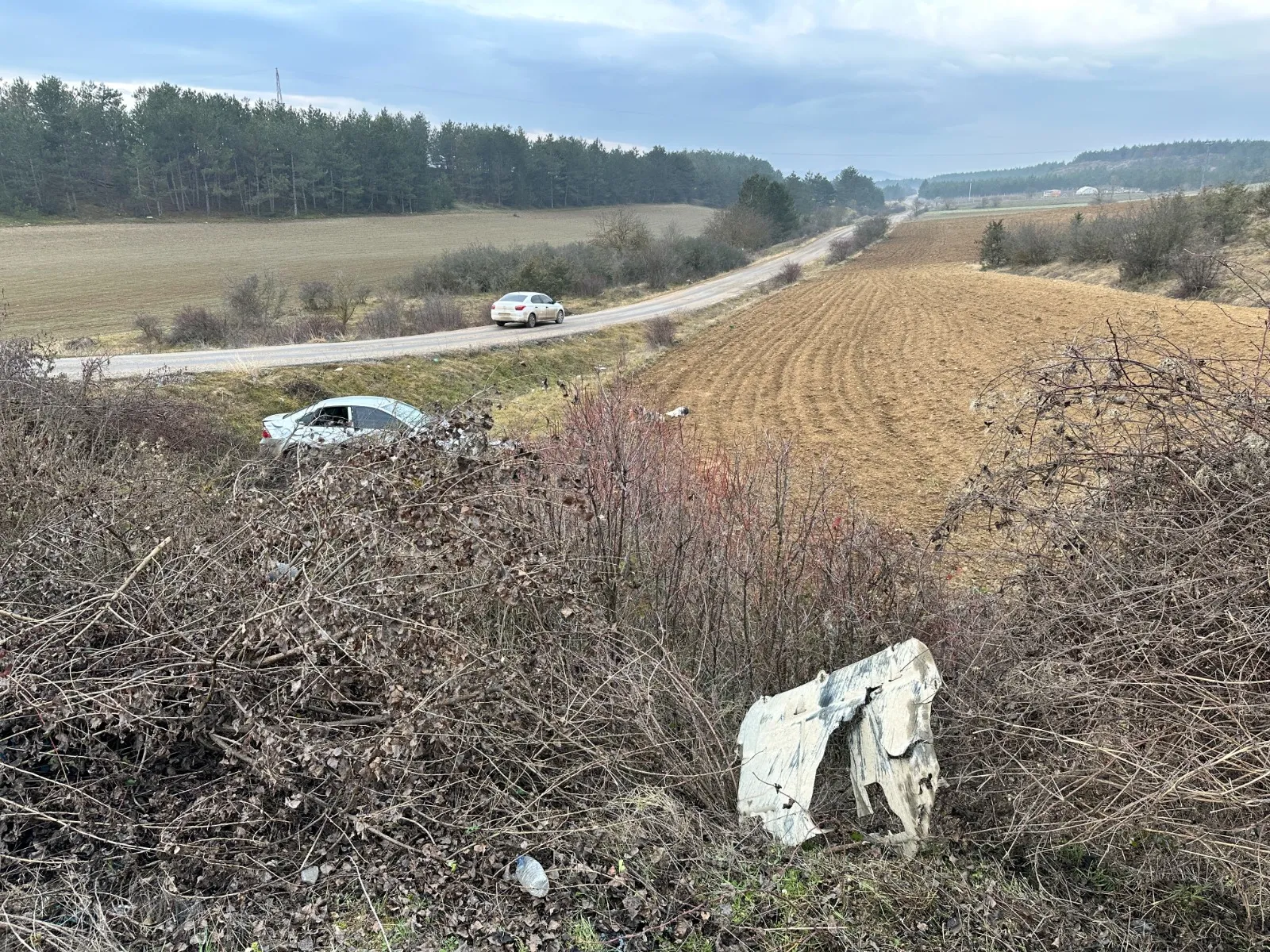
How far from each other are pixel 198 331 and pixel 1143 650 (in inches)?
1035

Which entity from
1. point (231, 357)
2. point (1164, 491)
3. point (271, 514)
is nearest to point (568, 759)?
point (271, 514)

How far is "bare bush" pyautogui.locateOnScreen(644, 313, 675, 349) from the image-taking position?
93.8 feet

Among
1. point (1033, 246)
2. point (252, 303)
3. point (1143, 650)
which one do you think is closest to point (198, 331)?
point (252, 303)

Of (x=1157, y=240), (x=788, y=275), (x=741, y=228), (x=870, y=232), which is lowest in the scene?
(x=788, y=275)

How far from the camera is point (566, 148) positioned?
103 metres

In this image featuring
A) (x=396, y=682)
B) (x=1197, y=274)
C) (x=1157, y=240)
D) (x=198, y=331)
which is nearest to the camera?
(x=396, y=682)

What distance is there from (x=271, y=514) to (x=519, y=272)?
3477 cm

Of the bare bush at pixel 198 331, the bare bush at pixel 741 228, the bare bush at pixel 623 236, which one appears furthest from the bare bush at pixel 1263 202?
the bare bush at pixel 198 331

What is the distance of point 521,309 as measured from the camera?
28625 millimetres

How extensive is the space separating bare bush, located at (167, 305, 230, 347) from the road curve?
2.26 m

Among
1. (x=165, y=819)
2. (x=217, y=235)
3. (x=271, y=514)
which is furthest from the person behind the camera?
(x=217, y=235)

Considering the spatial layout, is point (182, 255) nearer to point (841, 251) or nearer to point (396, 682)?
point (841, 251)

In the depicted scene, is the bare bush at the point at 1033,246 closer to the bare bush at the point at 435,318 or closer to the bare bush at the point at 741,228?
the bare bush at the point at 741,228

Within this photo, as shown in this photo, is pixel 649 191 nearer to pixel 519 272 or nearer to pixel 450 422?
pixel 519 272
